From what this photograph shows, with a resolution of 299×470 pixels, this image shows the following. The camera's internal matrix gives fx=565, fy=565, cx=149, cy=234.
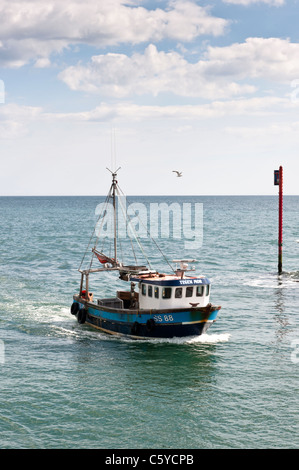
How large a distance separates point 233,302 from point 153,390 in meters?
21.6

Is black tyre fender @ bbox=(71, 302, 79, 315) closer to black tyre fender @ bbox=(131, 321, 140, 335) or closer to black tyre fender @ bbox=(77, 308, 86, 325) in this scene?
black tyre fender @ bbox=(77, 308, 86, 325)

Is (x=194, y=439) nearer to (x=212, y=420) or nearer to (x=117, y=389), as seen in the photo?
(x=212, y=420)

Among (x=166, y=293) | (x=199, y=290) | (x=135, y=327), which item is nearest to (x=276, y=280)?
(x=199, y=290)

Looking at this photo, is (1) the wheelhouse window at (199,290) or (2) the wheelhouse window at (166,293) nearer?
(2) the wheelhouse window at (166,293)

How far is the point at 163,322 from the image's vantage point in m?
36.7

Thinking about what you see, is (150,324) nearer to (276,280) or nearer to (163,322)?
(163,322)

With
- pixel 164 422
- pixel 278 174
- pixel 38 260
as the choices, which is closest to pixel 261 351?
pixel 164 422

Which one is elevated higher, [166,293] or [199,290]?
[199,290]

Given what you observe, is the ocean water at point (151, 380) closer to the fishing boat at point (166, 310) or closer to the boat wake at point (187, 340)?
the boat wake at point (187, 340)

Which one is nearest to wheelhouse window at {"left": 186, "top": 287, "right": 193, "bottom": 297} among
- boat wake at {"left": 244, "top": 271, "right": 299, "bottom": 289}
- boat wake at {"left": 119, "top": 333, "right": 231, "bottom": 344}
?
boat wake at {"left": 119, "top": 333, "right": 231, "bottom": 344}

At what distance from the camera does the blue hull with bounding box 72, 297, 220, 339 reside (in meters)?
36.4

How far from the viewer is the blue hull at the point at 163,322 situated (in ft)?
119

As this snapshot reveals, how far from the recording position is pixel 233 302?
1925 inches

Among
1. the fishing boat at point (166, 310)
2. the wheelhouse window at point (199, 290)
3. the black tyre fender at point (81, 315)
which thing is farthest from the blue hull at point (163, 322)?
the black tyre fender at point (81, 315)
